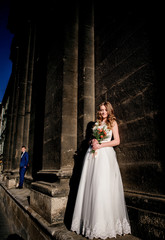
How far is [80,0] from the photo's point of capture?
449cm

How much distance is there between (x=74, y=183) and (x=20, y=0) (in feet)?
40.6

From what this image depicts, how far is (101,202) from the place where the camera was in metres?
2.13

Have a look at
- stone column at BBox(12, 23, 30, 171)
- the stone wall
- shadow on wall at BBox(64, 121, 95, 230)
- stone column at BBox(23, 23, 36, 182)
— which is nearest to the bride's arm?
the stone wall

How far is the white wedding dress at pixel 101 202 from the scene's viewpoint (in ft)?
6.72

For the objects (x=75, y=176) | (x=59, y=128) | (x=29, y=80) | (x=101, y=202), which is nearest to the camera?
(x=101, y=202)

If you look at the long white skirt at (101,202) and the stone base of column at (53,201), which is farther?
the stone base of column at (53,201)

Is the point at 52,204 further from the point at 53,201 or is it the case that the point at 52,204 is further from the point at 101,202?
the point at 101,202

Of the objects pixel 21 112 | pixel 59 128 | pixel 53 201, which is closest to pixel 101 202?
pixel 53 201

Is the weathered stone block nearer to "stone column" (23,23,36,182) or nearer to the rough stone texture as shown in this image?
the rough stone texture

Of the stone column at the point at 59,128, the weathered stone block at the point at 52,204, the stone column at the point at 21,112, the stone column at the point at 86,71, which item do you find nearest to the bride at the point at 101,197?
the weathered stone block at the point at 52,204

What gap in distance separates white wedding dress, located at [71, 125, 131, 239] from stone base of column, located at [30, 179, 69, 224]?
54 cm

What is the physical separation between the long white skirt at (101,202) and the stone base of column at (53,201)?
1.76ft

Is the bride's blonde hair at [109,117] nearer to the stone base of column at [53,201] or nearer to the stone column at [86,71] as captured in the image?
the stone column at [86,71]

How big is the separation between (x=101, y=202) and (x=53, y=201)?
0.99m
